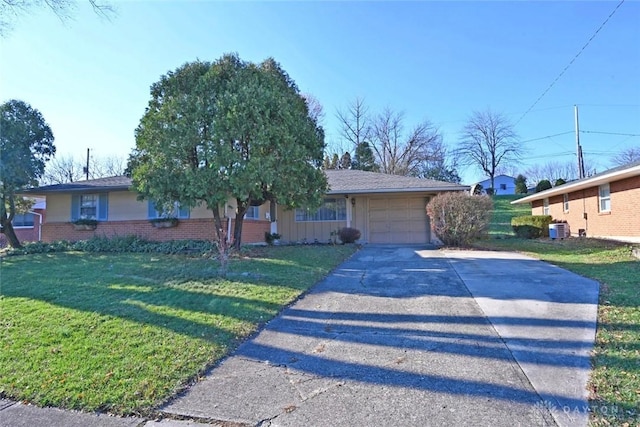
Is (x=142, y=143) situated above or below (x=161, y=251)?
above

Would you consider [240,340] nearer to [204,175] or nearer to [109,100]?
[204,175]

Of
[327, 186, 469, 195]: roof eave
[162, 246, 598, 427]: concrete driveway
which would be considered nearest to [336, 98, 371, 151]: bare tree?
[327, 186, 469, 195]: roof eave

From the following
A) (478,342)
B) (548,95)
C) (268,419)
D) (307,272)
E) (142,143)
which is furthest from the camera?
(548,95)

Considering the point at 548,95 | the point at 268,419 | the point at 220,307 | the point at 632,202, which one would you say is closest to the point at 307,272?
the point at 220,307

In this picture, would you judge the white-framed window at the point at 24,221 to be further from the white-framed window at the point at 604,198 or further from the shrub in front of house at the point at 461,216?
the white-framed window at the point at 604,198

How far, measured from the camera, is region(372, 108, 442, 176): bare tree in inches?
1444

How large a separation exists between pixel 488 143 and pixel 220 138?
42.7 metres

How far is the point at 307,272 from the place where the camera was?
8094 millimetres

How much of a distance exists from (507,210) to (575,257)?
21.2 meters

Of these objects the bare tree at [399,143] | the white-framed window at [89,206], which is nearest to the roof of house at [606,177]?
the bare tree at [399,143]

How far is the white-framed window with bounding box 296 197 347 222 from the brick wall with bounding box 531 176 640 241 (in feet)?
33.7

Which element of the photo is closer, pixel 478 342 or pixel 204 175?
pixel 478 342

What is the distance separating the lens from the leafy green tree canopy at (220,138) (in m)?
8.47

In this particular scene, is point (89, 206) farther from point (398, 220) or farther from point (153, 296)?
point (398, 220)
